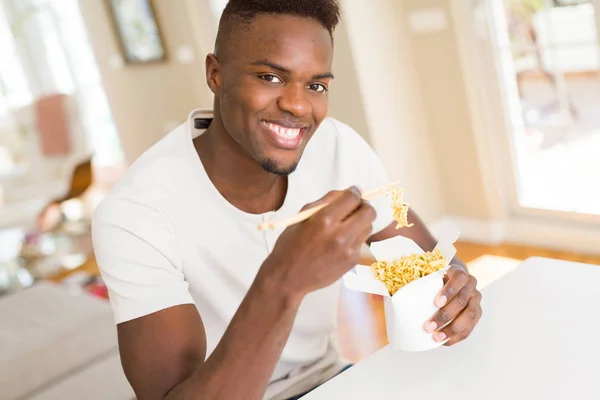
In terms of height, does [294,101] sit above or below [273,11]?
below

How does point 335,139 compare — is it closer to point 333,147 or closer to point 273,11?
point 333,147

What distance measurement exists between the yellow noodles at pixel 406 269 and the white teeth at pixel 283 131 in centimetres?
30

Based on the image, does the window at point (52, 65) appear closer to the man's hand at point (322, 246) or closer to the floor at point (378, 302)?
the floor at point (378, 302)

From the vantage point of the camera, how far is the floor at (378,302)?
8.56 feet

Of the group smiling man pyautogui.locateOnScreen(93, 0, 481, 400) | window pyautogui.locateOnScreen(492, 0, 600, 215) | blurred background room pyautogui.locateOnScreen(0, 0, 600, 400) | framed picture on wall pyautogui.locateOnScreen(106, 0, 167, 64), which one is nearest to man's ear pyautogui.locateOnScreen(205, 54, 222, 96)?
smiling man pyautogui.locateOnScreen(93, 0, 481, 400)

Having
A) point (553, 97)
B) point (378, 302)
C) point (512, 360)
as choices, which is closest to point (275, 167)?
point (512, 360)

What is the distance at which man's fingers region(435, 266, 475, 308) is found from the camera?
0.99 m

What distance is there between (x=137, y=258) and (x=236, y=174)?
287mm

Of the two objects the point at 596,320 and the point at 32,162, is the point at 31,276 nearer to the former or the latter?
the point at 32,162

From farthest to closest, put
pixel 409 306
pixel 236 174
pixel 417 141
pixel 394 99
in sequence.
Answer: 1. pixel 417 141
2. pixel 394 99
3. pixel 236 174
4. pixel 409 306

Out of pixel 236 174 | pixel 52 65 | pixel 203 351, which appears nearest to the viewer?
pixel 203 351

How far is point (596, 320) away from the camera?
3.39ft

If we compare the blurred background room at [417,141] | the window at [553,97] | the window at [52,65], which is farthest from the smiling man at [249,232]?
the window at [52,65]

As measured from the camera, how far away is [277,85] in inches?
46.2
